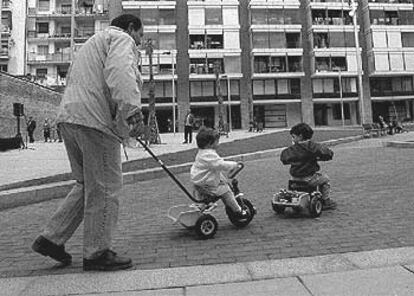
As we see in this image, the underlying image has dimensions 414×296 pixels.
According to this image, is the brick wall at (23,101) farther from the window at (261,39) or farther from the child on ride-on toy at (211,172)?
the window at (261,39)

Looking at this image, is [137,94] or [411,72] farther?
[411,72]

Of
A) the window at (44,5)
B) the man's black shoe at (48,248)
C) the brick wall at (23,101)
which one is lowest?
the man's black shoe at (48,248)

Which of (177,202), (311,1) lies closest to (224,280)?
(177,202)

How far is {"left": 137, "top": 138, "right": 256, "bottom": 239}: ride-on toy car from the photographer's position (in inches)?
164

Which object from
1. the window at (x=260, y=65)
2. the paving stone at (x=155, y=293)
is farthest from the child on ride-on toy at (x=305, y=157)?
the window at (x=260, y=65)

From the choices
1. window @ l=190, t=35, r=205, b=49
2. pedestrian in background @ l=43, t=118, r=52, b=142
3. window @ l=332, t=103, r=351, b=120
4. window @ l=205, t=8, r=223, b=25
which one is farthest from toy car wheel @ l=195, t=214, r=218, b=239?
window @ l=332, t=103, r=351, b=120

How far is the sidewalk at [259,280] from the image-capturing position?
2703mm

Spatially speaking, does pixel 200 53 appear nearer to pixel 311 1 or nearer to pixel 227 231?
pixel 311 1

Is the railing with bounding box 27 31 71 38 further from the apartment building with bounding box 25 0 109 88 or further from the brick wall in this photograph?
the brick wall

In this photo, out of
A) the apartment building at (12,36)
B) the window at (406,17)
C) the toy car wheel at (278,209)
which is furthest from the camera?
the window at (406,17)

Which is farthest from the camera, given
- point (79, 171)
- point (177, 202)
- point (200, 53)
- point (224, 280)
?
point (200, 53)

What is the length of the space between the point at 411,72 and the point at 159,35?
30484 millimetres

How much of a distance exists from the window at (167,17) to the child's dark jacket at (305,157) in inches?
1727

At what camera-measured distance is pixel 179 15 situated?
154 feet
